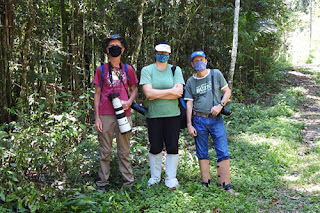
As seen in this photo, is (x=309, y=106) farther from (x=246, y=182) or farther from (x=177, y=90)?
(x=177, y=90)

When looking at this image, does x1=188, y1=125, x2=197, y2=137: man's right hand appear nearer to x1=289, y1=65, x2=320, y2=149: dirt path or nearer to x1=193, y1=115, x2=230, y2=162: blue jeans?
x1=193, y1=115, x2=230, y2=162: blue jeans

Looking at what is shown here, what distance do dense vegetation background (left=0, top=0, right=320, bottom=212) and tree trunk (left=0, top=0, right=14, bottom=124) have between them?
0.07ft

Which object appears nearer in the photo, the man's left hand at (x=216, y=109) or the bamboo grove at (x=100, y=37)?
the man's left hand at (x=216, y=109)

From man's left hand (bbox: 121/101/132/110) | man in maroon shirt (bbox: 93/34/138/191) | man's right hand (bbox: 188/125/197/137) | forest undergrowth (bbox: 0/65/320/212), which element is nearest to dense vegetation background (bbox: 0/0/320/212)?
forest undergrowth (bbox: 0/65/320/212)

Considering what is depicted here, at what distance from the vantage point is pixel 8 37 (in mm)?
5992

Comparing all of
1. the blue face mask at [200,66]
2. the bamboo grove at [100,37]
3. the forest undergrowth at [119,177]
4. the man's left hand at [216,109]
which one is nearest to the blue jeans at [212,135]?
the man's left hand at [216,109]

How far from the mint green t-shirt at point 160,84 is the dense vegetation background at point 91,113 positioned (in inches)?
41.5

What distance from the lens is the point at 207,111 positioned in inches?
169

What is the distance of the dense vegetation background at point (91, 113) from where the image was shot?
356 centimetres

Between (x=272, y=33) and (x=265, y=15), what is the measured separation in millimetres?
1149

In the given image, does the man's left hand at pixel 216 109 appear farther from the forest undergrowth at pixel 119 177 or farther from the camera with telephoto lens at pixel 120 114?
the camera with telephoto lens at pixel 120 114

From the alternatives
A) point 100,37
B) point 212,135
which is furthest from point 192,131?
point 100,37

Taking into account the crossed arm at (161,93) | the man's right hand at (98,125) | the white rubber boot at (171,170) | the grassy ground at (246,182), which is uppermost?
the crossed arm at (161,93)

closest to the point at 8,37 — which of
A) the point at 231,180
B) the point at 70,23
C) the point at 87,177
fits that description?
the point at 70,23
